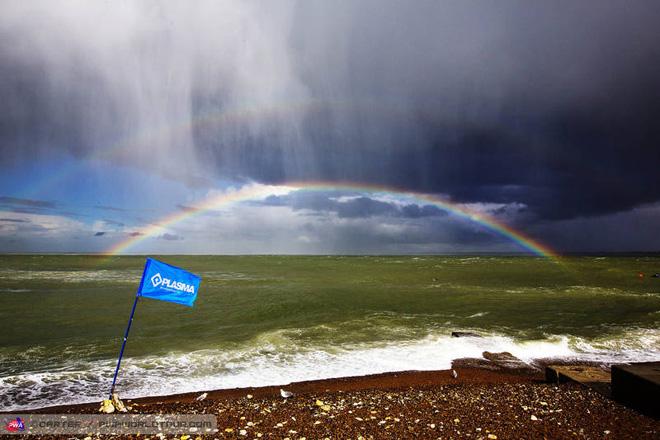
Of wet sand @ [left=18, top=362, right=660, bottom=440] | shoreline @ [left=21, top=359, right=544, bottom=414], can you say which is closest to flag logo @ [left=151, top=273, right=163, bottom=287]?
wet sand @ [left=18, top=362, right=660, bottom=440]

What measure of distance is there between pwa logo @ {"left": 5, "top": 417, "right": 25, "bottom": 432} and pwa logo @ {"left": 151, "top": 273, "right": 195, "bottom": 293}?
4.86m

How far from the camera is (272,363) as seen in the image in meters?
17.5

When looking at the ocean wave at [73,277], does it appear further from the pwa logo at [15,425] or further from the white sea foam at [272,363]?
the pwa logo at [15,425]

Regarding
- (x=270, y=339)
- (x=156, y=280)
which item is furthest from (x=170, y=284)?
(x=270, y=339)

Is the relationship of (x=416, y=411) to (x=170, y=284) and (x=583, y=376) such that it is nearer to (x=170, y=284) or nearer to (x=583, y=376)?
(x=583, y=376)

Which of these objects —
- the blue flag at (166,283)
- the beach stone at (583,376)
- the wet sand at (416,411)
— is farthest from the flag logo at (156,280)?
the beach stone at (583,376)

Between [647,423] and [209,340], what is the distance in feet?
65.3

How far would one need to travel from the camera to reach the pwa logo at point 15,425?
9773 mm

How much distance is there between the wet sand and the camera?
9.08m

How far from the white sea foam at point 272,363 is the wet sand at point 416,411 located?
1628 millimetres

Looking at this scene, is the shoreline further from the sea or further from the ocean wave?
the ocean wave

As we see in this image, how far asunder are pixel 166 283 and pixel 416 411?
8.15 metres

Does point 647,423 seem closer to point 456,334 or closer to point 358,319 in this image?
point 456,334

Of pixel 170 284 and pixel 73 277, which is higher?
pixel 170 284
